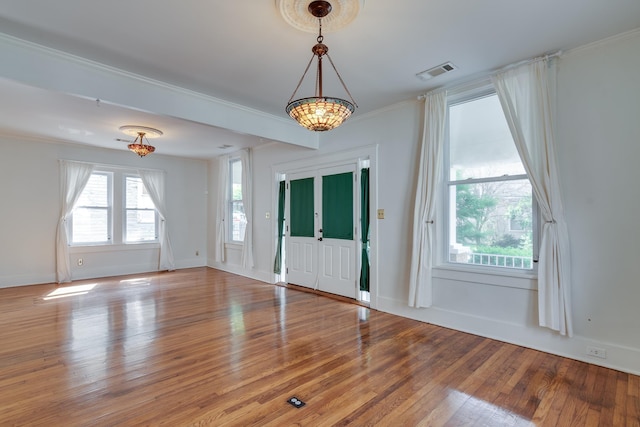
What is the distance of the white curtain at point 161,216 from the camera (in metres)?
7.56

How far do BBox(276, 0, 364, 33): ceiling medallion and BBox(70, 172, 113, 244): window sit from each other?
21.0 ft

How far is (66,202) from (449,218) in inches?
278

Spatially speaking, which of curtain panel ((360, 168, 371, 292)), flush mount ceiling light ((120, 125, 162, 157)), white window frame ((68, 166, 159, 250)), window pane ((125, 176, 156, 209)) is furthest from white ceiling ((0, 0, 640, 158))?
window pane ((125, 176, 156, 209))

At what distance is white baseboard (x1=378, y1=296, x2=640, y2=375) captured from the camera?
9.11 feet

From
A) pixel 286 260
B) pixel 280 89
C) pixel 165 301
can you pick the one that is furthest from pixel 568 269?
pixel 165 301

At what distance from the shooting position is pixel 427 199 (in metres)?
3.94

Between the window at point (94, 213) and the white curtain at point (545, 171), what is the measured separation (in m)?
7.64

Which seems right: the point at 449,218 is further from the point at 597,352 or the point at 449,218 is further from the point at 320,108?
the point at 320,108

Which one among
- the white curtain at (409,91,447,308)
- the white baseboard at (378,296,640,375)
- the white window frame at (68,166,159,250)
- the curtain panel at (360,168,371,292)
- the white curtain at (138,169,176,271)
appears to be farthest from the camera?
the white curtain at (138,169,176,271)

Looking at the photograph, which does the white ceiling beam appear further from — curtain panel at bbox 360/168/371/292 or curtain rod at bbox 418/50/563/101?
curtain rod at bbox 418/50/563/101

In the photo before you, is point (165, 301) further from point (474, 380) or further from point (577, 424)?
point (577, 424)

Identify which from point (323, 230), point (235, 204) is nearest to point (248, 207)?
point (235, 204)

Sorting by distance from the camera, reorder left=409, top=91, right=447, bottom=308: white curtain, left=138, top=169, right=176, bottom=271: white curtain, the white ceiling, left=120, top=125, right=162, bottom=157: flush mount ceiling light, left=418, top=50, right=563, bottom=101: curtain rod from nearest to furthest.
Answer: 1. the white ceiling
2. left=418, top=50, right=563, bottom=101: curtain rod
3. left=409, top=91, right=447, bottom=308: white curtain
4. left=120, top=125, right=162, bottom=157: flush mount ceiling light
5. left=138, top=169, right=176, bottom=271: white curtain

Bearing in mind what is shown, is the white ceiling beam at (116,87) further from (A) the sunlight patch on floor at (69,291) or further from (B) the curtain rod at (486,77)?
(A) the sunlight patch on floor at (69,291)
